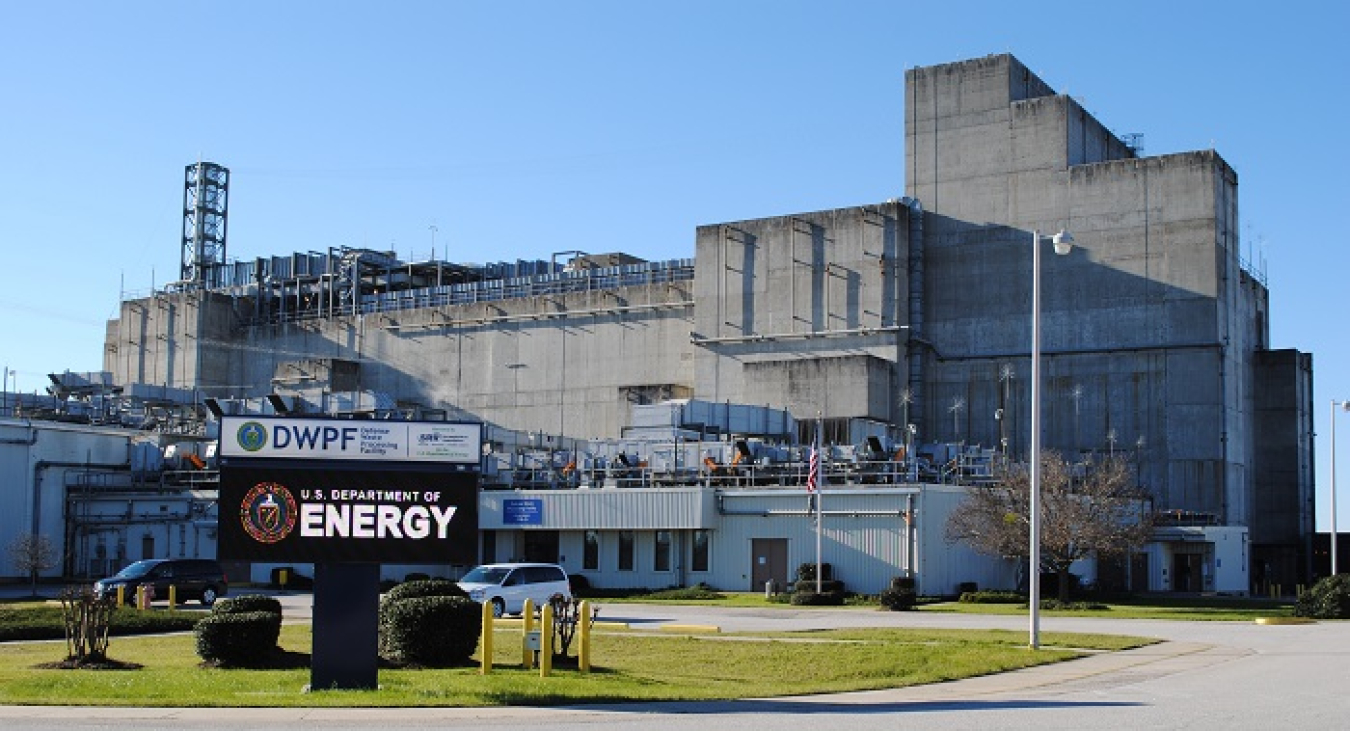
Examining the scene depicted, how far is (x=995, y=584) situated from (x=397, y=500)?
3922 cm

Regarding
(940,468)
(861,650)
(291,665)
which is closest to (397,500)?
(291,665)

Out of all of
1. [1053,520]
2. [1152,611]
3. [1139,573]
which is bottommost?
[1152,611]

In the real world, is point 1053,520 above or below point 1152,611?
above

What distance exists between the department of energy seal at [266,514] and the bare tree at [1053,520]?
108 feet

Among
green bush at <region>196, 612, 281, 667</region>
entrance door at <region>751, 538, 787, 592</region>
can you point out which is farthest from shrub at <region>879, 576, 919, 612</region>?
green bush at <region>196, 612, 281, 667</region>

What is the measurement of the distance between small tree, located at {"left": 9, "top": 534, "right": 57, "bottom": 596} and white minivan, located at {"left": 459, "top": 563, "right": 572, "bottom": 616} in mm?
29822

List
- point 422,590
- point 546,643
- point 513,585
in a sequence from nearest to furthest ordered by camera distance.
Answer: point 546,643, point 422,590, point 513,585

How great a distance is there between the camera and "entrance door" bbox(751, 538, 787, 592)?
187ft

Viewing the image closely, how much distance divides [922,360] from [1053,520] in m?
34.3

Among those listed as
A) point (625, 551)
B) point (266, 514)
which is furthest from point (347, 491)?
point (625, 551)

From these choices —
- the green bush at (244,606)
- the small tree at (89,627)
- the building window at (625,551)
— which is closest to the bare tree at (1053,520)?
the building window at (625,551)

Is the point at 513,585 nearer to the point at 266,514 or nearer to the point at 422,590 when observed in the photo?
the point at 422,590

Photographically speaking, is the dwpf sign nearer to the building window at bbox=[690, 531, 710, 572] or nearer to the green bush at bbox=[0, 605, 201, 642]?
the green bush at bbox=[0, 605, 201, 642]

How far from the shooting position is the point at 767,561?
5750 cm
